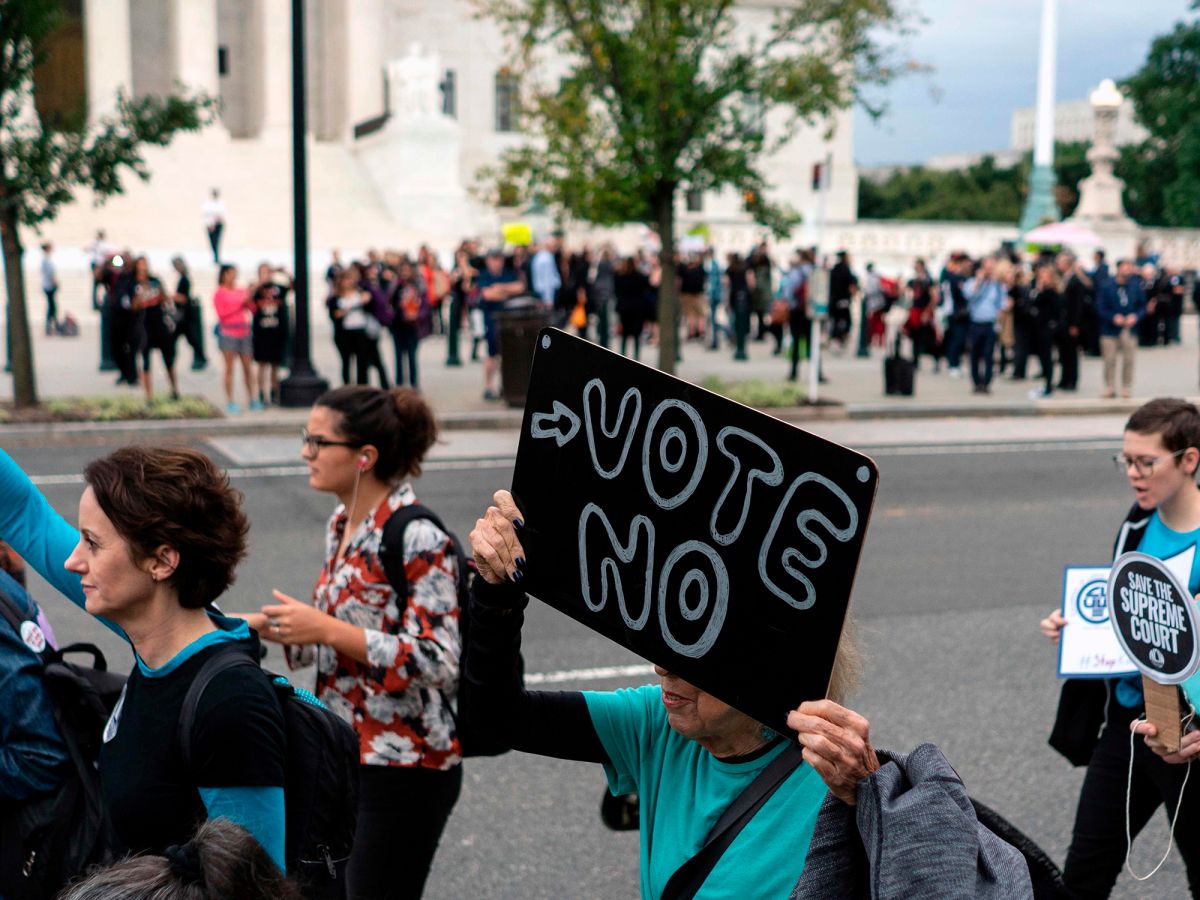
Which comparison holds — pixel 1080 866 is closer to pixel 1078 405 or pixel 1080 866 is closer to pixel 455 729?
pixel 455 729

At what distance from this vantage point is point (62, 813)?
291cm

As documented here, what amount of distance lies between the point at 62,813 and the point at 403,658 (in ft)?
3.04

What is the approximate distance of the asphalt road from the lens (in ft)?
16.9

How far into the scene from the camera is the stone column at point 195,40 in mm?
48750

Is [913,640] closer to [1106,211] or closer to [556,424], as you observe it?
→ [556,424]

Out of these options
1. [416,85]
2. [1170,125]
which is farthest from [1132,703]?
[1170,125]

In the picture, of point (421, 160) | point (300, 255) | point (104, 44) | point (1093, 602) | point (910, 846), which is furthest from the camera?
point (104, 44)

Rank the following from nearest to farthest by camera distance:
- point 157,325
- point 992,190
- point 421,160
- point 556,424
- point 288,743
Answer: point 556,424, point 288,743, point 157,325, point 421,160, point 992,190

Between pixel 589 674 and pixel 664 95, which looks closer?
pixel 589 674

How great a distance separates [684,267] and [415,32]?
137ft

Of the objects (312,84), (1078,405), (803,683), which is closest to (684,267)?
(1078,405)

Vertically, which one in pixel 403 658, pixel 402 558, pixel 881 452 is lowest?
pixel 881 452

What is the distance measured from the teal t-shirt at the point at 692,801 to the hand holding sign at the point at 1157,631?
1.25 metres

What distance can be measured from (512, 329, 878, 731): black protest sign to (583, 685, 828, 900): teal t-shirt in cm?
19
